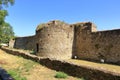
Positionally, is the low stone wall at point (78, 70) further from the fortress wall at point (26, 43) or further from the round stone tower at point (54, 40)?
the fortress wall at point (26, 43)

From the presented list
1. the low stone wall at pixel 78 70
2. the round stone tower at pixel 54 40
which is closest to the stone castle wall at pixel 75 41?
the round stone tower at pixel 54 40

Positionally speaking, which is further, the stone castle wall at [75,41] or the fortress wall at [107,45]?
the stone castle wall at [75,41]

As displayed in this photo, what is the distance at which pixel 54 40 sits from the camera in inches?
896

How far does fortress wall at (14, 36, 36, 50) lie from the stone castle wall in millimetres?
8841

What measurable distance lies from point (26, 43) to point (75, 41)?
1270 cm

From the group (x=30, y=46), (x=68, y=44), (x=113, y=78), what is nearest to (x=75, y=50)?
(x=68, y=44)

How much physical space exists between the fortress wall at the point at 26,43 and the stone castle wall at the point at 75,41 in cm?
884

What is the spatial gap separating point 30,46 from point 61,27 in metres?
11.4

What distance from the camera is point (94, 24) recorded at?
76.8 feet

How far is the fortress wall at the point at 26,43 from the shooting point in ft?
107

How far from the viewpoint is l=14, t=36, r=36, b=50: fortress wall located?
3259 cm

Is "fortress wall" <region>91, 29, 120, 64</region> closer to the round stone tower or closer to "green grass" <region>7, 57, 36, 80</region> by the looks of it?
the round stone tower

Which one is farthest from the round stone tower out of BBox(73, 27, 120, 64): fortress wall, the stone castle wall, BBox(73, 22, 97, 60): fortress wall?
BBox(73, 27, 120, 64): fortress wall

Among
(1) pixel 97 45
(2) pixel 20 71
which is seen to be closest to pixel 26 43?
(1) pixel 97 45
